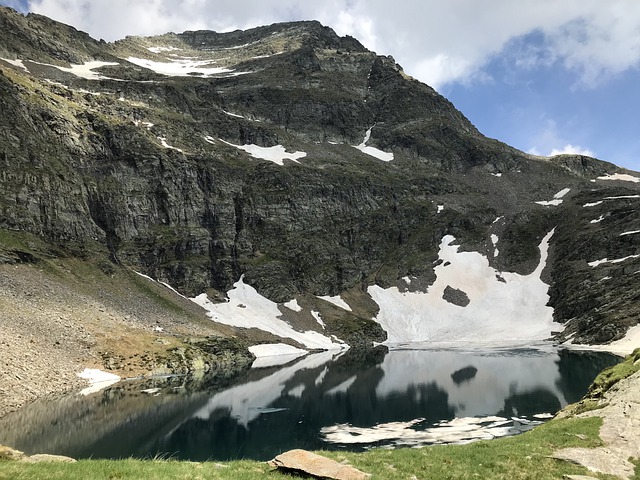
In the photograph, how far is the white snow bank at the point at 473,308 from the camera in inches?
4702

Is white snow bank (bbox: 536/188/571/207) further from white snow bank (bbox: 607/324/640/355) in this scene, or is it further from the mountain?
white snow bank (bbox: 607/324/640/355)

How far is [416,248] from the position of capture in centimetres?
15662

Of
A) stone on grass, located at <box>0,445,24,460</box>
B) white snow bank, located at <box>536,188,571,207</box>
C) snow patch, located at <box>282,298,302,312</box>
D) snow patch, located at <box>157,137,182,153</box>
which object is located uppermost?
snow patch, located at <box>157,137,182,153</box>

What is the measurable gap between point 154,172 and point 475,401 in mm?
117039

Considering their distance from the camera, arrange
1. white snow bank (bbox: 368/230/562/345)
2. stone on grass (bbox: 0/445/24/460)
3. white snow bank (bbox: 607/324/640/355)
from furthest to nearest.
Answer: white snow bank (bbox: 368/230/562/345) → white snow bank (bbox: 607/324/640/355) → stone on grass (bbox: 0/445/24/460)

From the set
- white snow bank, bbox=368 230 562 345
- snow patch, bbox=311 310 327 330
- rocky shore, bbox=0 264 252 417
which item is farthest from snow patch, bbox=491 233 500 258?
rocky shore, bbox=0 264 252 417

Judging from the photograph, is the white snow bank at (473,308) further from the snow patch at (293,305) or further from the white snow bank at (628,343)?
the snow patch at (293,305)

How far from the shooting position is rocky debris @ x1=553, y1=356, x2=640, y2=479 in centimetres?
1791

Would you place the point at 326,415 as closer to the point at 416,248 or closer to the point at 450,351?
the point at 450,351

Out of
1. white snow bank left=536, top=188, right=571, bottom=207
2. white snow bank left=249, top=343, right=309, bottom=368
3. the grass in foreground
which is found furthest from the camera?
white snow bank left=536, top=188, right=571, bottom=207

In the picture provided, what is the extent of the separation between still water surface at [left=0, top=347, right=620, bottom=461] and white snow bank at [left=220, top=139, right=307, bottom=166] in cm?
11449

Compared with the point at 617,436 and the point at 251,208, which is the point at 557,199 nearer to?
the point at 251,208

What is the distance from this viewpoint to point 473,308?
131500 mm

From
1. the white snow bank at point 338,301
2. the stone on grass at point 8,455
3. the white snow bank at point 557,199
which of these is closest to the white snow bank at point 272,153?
the white snow bank at point 338,301
